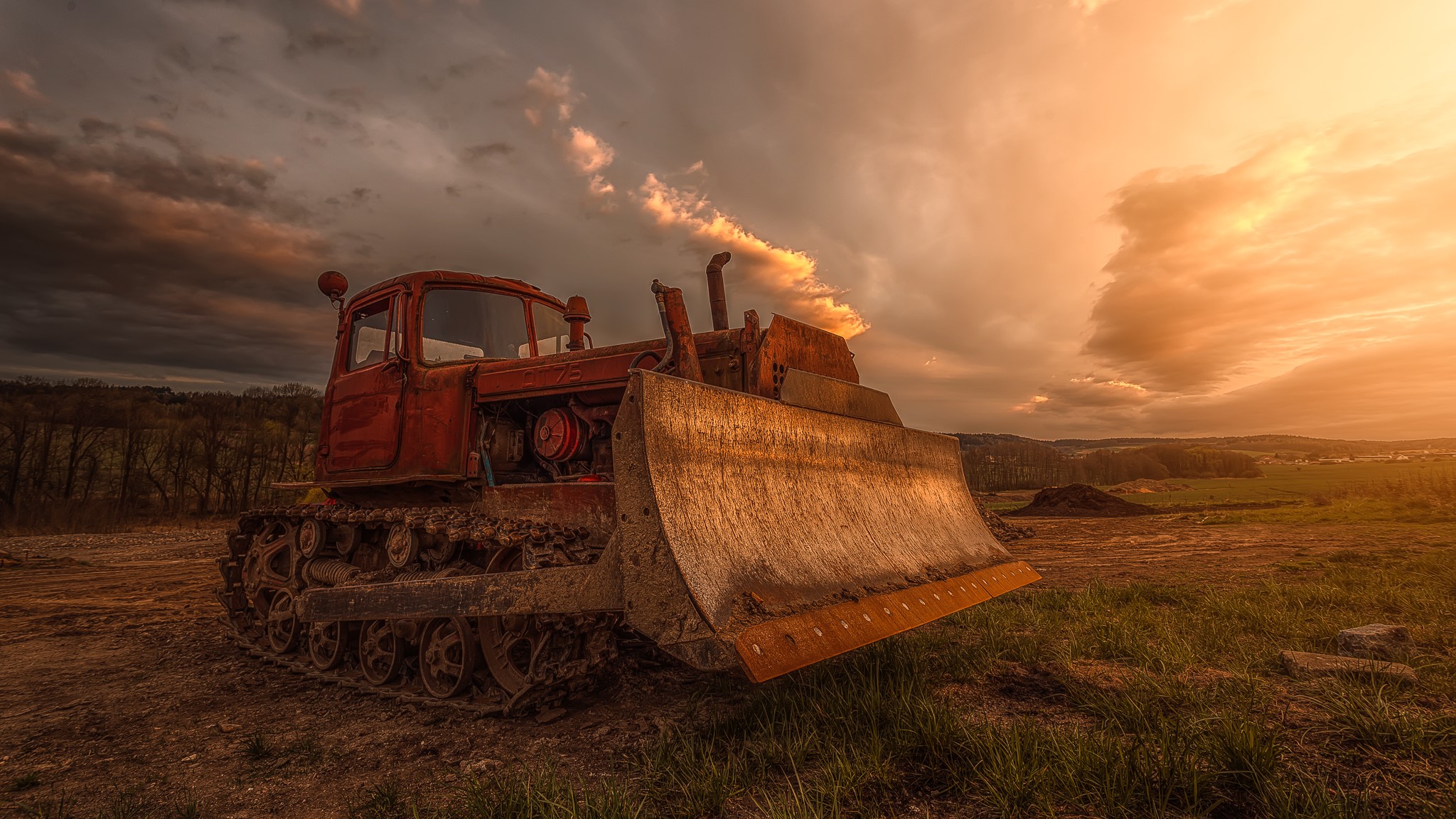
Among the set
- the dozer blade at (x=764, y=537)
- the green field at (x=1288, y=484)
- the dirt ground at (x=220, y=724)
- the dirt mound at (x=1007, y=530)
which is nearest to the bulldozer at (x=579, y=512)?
the dozer blade at (x=764, y=537)

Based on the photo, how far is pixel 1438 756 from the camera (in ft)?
8.21

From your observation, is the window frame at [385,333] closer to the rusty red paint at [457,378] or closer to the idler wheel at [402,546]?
the rusty red paint at [457,378]

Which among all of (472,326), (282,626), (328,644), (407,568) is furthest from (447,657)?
(472,326)

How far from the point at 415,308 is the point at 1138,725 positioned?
18.2 ft

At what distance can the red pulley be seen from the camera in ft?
14.7

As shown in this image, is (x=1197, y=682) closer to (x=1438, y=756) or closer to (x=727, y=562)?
(x=1438, y=756)

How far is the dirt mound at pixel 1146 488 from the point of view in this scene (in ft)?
147

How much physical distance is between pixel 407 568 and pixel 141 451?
41.7 m

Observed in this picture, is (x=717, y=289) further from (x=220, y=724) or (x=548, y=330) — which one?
(x=220, y=724)

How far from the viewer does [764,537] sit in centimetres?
301

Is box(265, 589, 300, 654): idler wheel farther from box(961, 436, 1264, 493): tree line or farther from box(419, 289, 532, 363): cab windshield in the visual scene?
box(961, 436, 1264, 493): tree line

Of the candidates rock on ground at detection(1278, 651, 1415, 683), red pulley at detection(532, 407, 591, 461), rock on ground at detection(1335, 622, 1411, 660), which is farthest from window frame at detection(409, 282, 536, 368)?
rock on ground at detection(1335, 622, 1411, 660)

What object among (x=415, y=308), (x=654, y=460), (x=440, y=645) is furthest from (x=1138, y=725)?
(x=415, y=308)

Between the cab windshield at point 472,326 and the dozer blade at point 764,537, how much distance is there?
10.7 ft
